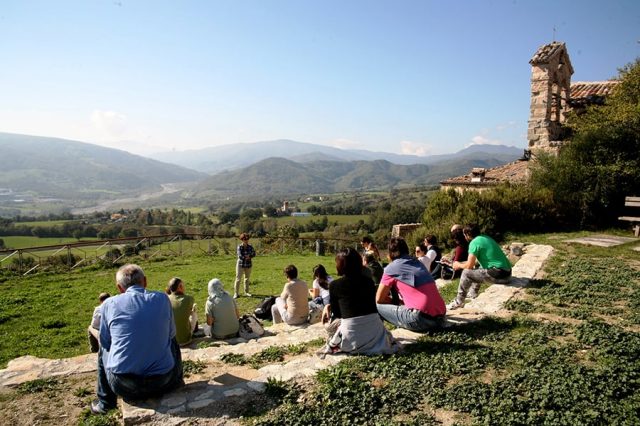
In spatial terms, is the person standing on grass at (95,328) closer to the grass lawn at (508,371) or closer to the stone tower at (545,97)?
the grass lawn at (508,371)

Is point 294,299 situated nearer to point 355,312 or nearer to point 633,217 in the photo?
point 355,312

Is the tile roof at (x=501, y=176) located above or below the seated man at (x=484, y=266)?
above

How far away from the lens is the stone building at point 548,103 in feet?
56.5

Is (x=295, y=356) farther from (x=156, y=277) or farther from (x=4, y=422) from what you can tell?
(x=156, y=277)

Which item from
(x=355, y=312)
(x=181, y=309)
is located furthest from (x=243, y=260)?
(x=355, y=312)

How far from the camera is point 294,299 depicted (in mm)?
7895

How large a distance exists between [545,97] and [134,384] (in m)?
18.9

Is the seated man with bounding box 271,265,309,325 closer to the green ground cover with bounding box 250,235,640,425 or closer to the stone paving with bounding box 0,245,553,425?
the stone paving with bounding box 0,245,553,425

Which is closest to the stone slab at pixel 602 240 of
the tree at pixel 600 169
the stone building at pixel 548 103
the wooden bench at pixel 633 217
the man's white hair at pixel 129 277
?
the wooden bench at pixel 633 217

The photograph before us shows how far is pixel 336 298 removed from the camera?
495cm

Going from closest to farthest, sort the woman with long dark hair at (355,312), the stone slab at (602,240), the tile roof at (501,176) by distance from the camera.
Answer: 1. the woman with long dark hair at (355,312)
2. the stone slab at (602,240)
3. the tile roof at (501,176)

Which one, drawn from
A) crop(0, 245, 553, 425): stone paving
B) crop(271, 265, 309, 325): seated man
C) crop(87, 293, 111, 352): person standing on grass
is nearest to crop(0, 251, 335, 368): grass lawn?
crop(87, 293, 111, 352): person standing on grass

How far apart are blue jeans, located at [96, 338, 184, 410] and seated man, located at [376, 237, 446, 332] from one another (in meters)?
2.96

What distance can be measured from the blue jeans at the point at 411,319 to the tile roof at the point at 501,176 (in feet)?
45.9
